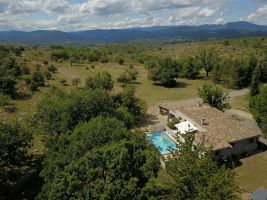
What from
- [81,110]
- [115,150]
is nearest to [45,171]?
[115,150]

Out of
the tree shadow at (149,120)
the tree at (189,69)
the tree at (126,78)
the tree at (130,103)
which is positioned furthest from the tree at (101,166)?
the tree at (189,69)

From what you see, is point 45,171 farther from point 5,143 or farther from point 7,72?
point 7,72

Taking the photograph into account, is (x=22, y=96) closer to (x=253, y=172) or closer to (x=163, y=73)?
(x=163, y=73)

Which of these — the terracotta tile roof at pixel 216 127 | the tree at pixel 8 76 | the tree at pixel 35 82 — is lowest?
the terracotta tile roof at pixel 216 127

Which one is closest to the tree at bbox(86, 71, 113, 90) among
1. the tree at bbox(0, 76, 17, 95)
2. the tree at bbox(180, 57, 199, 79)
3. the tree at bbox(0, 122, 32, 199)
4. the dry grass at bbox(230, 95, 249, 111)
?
the tree at bbox(0, 76, 17, 95)

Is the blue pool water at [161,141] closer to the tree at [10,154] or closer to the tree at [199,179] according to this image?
the tree at [10,154]
